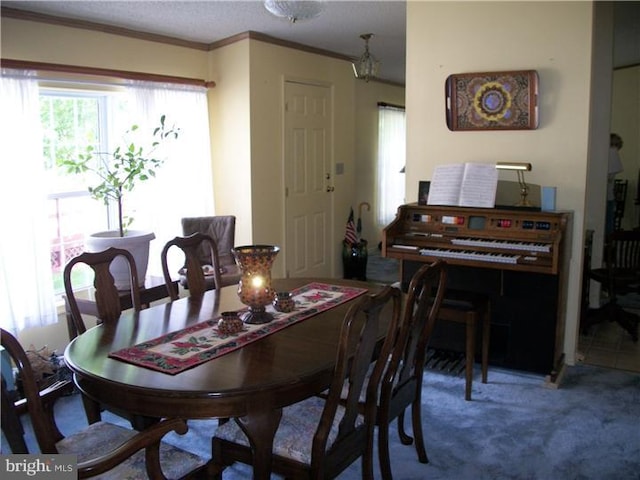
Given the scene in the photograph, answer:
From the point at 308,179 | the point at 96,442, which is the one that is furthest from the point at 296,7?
the point at 308,179

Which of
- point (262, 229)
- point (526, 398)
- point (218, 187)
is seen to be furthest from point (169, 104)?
point (526, 398)

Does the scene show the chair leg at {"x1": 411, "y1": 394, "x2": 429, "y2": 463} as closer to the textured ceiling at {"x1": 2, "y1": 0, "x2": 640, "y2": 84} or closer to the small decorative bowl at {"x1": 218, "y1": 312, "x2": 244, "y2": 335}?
the small decorative bowl at {"x1": 218, "y1": 312, "x2": 244, "y2": 335}

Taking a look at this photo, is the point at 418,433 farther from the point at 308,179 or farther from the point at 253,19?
the point at 308,179

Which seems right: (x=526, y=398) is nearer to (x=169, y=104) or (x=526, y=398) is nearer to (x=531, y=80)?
(x=531, y=80)

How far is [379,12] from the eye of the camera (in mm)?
4090

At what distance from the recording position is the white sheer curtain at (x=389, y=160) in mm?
7461

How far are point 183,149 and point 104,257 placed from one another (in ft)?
7.85

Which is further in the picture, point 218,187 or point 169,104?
point 218,187

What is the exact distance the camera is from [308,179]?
18.1ft

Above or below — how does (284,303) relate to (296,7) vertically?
below

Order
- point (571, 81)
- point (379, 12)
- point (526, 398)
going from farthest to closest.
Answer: point (379, 12), point (571, 81), point (526, 398)

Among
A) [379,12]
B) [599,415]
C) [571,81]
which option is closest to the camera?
[599,415]

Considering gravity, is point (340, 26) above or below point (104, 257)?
above

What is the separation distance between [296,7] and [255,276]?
4.14 ft
